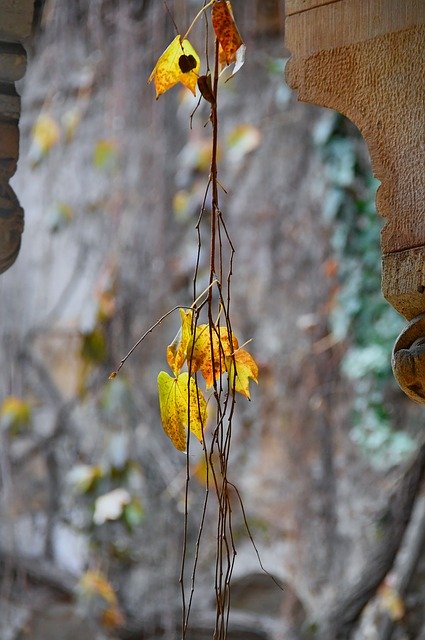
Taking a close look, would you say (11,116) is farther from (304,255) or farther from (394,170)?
(304,255)

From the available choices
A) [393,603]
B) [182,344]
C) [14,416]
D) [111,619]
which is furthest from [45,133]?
[182,344]

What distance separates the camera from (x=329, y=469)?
3.52 m

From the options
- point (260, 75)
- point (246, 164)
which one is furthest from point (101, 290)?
point (260, 75)

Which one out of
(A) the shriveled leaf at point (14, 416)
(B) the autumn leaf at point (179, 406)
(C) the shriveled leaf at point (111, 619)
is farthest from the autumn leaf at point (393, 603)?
(B) the autumn leaf at point (179, 406)

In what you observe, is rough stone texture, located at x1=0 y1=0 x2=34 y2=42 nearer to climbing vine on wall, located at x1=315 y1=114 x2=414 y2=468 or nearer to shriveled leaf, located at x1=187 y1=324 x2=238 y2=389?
shriveled leaf, located at x1=187 y1=324 x2=238 y2=389

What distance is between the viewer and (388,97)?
100 centimetres

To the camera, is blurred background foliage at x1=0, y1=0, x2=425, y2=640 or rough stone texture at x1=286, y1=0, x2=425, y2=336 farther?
blurred background foliage at x1=0, y1=0, x2=425, y2=640

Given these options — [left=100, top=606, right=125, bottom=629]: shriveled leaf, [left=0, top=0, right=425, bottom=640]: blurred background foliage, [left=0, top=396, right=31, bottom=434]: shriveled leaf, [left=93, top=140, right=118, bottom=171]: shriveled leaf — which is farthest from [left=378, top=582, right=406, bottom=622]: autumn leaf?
[left=93, top=140, right=118, bottom=171]: shriveled leaf

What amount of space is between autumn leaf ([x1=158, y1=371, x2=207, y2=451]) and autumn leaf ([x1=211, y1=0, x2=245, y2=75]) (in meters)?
0.35

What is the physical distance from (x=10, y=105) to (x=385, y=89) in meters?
0.54

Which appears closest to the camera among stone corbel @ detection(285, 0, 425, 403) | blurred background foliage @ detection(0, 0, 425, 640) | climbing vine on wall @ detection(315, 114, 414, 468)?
stone corbel @ detection(285, 0, 425, 403)

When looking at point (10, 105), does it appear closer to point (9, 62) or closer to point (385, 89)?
point (9, 62)

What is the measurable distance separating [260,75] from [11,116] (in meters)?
2.61

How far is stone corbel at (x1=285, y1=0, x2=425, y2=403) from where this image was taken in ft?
3.16
